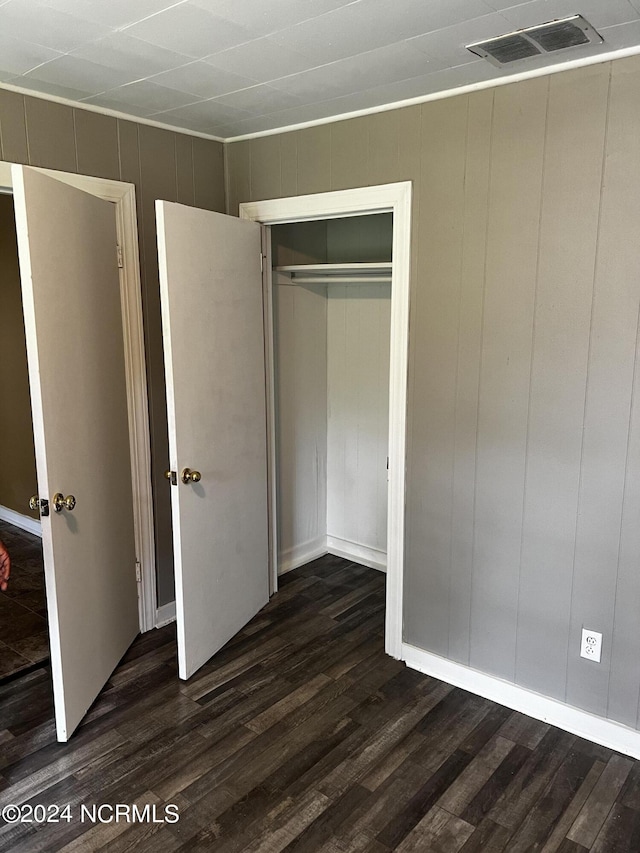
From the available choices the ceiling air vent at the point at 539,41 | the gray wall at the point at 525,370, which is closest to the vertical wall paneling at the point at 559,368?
the gray wall at the point at 525,370

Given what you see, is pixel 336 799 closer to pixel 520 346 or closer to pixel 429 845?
pixel 429 845

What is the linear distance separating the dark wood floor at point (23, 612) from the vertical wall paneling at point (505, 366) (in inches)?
80.2

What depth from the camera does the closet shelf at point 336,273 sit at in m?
3.38

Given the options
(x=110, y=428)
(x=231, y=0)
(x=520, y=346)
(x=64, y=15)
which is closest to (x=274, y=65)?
(x=231, y=0)

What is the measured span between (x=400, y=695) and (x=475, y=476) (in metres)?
0.98

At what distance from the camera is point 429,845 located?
199cm

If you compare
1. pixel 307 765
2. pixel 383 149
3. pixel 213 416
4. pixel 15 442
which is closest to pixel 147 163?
pixel 383 149

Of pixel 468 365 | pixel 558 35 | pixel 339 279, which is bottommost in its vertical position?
pixel 468 365

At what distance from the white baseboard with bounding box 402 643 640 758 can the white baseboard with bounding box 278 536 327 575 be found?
1166 mm

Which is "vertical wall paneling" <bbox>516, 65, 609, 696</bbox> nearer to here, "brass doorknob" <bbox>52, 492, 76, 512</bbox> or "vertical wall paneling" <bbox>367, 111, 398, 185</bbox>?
"vertical wall paneling" <bbox>367, 111, 398, 185</bbox>

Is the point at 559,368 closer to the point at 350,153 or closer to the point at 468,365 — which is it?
the point at 468,365

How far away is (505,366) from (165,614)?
2084 millimetres

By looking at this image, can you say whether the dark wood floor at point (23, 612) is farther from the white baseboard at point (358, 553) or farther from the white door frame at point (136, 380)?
→ the white baseboard at point (358, 553)

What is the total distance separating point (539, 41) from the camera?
6.61 feet
